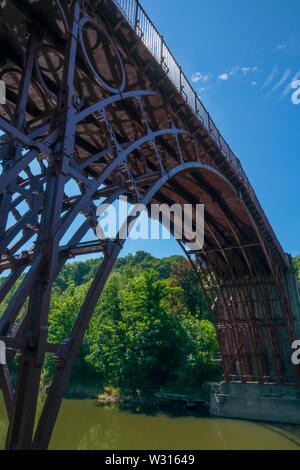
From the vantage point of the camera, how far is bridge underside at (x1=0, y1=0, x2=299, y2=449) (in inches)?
143

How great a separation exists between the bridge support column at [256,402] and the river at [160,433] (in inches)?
31.1

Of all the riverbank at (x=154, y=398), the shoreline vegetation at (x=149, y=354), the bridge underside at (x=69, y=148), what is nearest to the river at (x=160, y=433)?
the riverbank at (x=154, y=398)

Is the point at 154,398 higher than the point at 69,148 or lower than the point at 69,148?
lower

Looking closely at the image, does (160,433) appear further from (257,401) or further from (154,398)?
(154,398)

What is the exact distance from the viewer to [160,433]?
520 inches

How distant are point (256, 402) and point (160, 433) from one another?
635cm

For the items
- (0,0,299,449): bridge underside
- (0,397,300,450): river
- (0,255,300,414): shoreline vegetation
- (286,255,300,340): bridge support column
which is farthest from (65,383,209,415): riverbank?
(0,0,299,449): bridge underside

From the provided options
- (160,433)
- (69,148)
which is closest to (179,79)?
(69,148)

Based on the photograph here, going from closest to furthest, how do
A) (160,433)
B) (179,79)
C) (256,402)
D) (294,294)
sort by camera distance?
1. (179,79)
2. (160,433)
3. (256,402)
4. (294,294)

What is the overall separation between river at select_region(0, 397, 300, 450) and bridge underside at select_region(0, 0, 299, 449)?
9.55 meters

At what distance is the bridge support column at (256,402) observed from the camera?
1611cm

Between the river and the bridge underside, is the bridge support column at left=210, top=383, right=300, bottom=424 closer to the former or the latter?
the river

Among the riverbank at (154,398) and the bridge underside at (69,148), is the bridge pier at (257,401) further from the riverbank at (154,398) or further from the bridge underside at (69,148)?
the bridge underside at (69,148)
